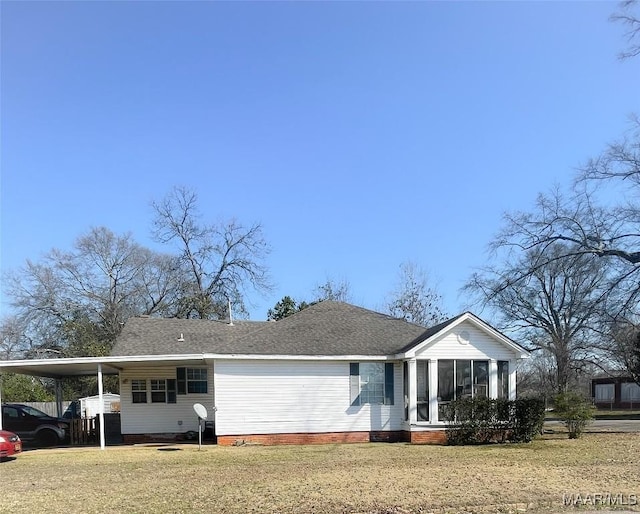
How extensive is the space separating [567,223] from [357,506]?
21.6 meters

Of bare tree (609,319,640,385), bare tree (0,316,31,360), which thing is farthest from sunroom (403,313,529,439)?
bare tree (0,316,31,360)

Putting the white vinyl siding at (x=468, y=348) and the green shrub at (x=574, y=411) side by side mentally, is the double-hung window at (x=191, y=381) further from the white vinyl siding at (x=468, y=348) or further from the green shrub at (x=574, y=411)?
the green shrub at (x=574, y=411)

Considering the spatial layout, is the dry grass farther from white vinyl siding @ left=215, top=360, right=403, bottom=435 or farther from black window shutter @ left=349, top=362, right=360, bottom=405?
black window shutter @ left=349, top=362, right=360, bottom=405

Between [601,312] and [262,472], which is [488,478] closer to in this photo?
[262,472]

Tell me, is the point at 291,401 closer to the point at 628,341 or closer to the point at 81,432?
the point at 81,432

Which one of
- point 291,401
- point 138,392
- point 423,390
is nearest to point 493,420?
point 423,390

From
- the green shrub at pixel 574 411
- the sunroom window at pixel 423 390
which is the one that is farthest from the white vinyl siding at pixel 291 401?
the green shrub at pixel 574 411

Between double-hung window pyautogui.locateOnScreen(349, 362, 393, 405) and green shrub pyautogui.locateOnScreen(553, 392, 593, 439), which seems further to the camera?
double-hung window pyautogui.locateOnScreen(349, 362, 393, 405)

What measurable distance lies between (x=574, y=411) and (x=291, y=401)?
30.6 feet

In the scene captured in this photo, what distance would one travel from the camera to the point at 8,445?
49.5ft

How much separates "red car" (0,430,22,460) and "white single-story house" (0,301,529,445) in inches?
97.2

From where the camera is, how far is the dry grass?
8516 millimetres

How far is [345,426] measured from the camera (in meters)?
19.1

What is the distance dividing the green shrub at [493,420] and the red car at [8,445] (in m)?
12.4
